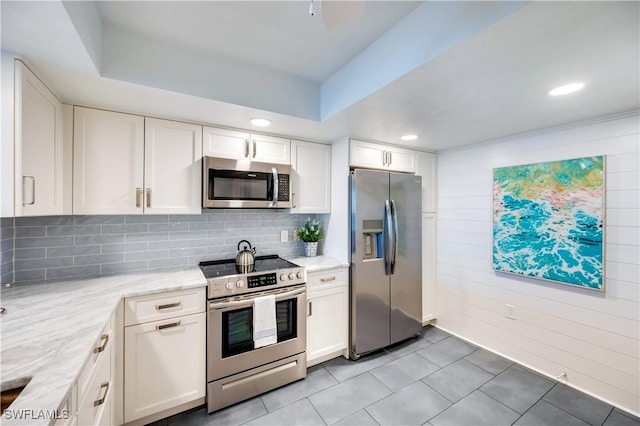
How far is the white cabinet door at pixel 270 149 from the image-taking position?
95.8 inches

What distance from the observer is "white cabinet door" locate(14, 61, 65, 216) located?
4.14ft

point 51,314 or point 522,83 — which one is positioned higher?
point 522,83

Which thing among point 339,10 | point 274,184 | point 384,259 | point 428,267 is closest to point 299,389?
point 384,259

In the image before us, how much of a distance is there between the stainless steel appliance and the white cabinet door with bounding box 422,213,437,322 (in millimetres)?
1683

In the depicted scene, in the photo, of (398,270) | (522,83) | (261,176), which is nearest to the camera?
(522,83)

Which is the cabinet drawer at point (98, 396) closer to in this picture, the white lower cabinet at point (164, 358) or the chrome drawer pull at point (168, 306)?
the white lower cabinet at point (164, 358)

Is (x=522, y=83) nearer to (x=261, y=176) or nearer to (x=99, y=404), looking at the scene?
(x=261, y=176)

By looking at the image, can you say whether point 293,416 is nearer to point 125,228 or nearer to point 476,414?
point 476,414

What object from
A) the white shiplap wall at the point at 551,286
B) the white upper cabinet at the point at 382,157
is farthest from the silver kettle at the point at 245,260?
the white shiplap wall at the point at 551,286

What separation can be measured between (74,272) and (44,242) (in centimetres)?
29

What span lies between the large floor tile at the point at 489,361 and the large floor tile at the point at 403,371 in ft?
1.47

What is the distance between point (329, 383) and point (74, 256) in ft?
7.40

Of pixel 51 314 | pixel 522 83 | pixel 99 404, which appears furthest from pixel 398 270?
pixel 51 314

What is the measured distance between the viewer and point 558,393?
6.93ft
